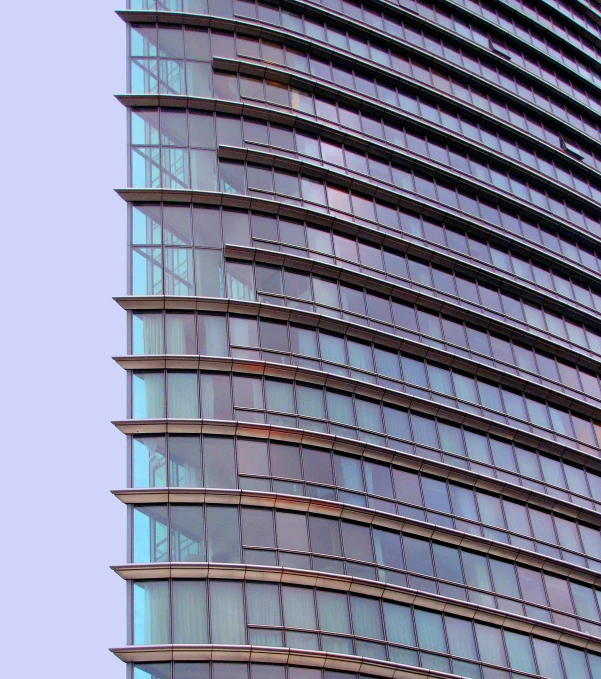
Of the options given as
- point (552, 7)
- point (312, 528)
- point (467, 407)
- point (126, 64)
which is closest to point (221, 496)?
point (312, 528)

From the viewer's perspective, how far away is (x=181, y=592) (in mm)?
37125

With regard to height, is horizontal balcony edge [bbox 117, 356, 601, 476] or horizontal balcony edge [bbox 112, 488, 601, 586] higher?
horizontal balcony edge [bbox 117, 356, 601, 476]

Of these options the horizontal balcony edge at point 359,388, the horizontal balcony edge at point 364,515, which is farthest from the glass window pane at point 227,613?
the horizontal balcony edge at point 359,388

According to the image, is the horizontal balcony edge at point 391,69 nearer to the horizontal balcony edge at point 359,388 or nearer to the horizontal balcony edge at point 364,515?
the horizontal balcony edge at point 359,388

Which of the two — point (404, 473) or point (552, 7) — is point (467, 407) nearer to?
point (404, 473)

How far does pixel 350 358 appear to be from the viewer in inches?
1768

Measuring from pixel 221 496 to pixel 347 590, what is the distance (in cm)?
479

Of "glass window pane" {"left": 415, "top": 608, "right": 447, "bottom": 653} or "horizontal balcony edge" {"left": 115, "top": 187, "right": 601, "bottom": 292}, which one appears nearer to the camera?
"glass window pane" {"left": 415, "top": 608, "right": 447, "bottom": 653}

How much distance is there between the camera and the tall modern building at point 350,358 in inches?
1516

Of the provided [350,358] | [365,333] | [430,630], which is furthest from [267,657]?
[365,333]

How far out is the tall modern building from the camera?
126 feet

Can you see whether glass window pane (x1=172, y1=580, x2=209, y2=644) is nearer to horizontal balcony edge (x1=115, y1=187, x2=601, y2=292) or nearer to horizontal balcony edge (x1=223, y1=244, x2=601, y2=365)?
horizontal balcony edge (x1=223, y1=244, x2=601, y2=365)

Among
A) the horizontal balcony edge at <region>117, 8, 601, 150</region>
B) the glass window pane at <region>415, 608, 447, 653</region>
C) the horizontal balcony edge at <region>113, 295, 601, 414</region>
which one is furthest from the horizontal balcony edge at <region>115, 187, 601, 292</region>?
the glass window pane at <region>415, 608, 447, 653</region>

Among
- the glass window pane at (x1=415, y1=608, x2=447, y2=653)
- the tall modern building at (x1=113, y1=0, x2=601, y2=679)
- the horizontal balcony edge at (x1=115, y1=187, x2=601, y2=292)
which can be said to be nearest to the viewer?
the tall modern building at (x1=113, y1=0, x2=601, y2=679)
